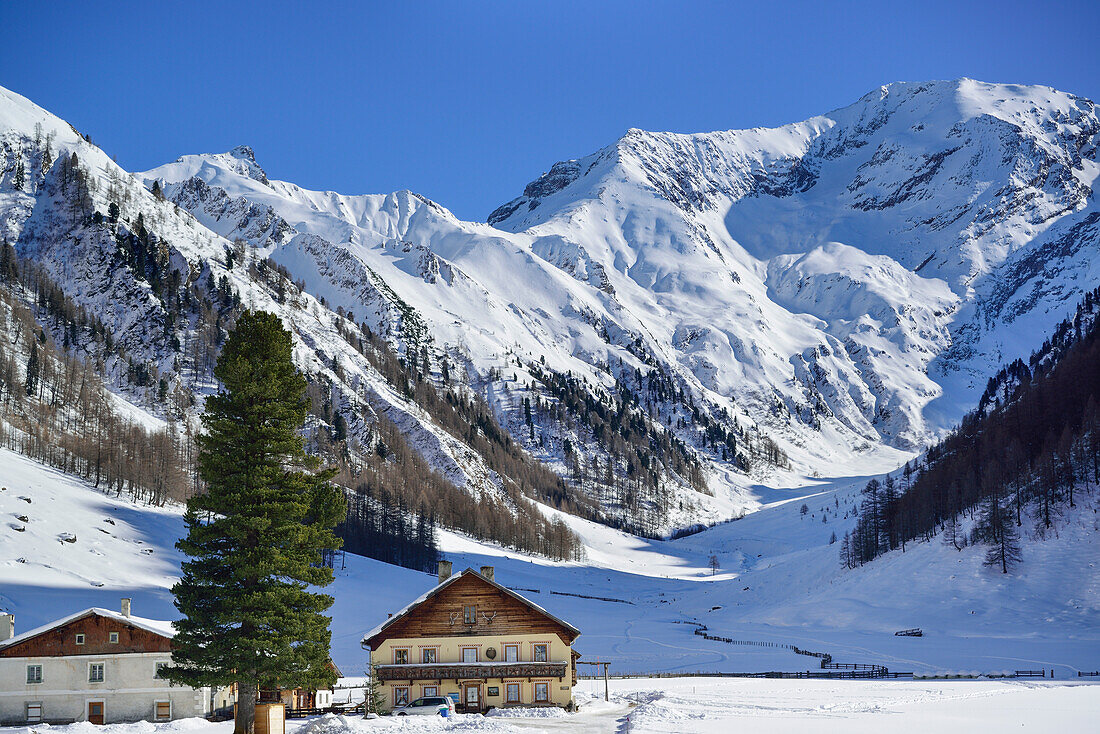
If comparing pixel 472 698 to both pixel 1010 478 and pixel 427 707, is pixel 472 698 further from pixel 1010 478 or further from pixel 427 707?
pixel 1010 478

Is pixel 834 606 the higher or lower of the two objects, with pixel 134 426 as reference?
lower

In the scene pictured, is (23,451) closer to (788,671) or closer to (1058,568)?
(788,671)

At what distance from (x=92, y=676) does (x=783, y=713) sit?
111 feet

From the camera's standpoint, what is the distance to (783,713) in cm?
4328

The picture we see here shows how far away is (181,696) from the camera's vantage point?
47250mm

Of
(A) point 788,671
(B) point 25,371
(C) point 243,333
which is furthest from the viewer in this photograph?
(B) point 25,371

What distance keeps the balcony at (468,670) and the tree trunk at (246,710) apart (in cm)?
1477

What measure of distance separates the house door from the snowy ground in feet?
14.0

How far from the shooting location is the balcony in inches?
1981

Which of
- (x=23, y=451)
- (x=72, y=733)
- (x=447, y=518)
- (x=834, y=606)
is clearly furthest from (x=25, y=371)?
(x=72, y=733)

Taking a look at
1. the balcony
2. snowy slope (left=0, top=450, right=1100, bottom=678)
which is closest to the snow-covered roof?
the balcony

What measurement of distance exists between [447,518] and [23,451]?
82.0m

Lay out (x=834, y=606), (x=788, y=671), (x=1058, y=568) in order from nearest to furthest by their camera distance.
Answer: (x=788, y=671), (x=1058, y=568), (x=834, y=606)

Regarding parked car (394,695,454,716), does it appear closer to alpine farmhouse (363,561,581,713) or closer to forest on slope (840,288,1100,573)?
alpine farmhouse (363,561,581,713)
